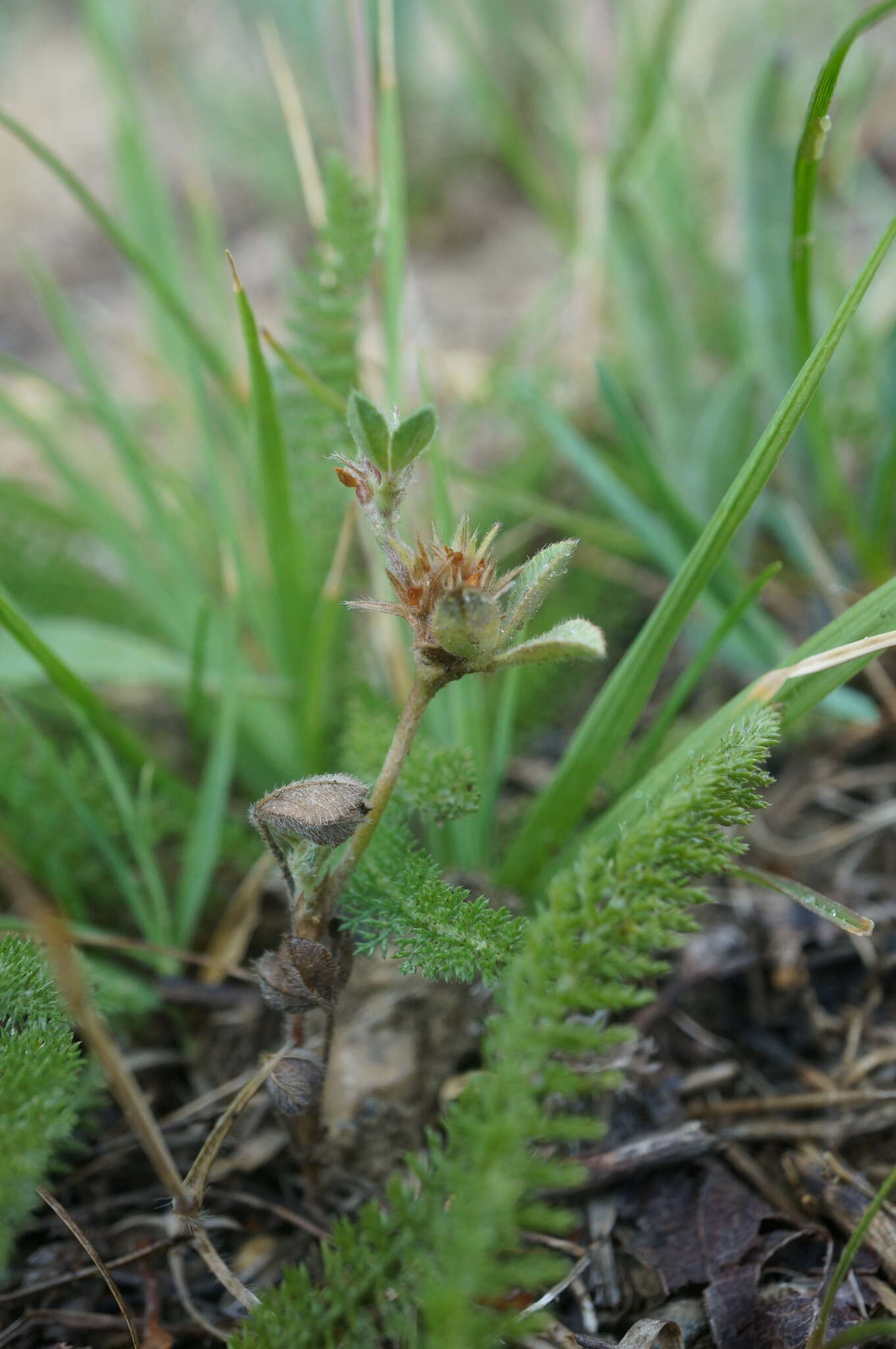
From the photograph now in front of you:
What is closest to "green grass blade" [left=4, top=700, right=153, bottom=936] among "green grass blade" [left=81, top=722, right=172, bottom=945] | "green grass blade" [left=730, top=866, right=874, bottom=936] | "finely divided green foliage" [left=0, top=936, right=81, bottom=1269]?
"green grass blade" [left=81, top=722, right=172, bottom=945]

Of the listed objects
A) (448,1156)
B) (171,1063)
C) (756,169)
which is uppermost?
(756,169)

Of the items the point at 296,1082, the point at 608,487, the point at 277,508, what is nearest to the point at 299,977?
the point at 296,1082

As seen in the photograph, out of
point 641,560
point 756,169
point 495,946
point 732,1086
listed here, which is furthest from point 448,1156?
point 756,169

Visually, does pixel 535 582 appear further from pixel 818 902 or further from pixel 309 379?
pixel 309 379

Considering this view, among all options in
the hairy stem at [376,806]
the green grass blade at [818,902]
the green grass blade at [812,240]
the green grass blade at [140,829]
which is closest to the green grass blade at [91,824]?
the green grass blade at [140,829]

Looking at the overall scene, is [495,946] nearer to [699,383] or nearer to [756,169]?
[699,383]

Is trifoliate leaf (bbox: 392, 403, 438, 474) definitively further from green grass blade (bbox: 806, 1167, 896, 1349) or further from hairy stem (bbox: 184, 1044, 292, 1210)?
green grass blade (bbox: 806, 1167, 896, 1349)
